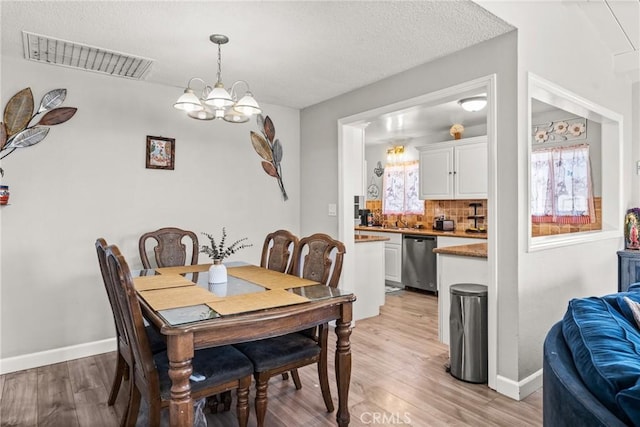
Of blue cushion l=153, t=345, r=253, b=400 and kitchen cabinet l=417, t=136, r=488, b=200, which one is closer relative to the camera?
blue cushion l=153, t=345, r=253, b=400

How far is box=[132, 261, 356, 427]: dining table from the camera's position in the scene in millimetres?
1570

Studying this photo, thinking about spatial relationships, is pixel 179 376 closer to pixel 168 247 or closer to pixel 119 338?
pixel 119 338

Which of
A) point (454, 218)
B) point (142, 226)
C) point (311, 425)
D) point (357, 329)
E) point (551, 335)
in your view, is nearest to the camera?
point (551, 335)

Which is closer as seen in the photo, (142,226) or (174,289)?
(174,289)

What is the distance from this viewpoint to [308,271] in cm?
262

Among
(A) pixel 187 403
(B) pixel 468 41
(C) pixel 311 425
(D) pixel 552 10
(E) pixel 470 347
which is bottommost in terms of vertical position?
(C) pixel 311 425

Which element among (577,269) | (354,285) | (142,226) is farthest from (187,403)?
(577,269)

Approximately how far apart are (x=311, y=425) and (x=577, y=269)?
2515mm

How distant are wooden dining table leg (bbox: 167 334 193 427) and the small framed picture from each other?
2.38m

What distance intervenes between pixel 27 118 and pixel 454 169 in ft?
15.7

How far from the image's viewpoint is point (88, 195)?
10.6ft

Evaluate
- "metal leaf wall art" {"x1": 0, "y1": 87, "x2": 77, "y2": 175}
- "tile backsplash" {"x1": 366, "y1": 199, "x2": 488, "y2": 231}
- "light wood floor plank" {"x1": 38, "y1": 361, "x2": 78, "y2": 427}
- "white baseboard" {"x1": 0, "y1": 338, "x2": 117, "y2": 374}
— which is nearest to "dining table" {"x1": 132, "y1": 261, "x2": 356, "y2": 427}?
"light wood floor plank" {"x1": 38, "y1": 361, "x2": 78, "y2": 427}

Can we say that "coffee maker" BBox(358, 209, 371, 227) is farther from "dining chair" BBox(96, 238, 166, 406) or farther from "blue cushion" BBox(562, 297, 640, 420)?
"blue cushion" BBox(562, 297, 640, 420)

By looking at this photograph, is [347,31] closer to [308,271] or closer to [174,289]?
[308,271]
